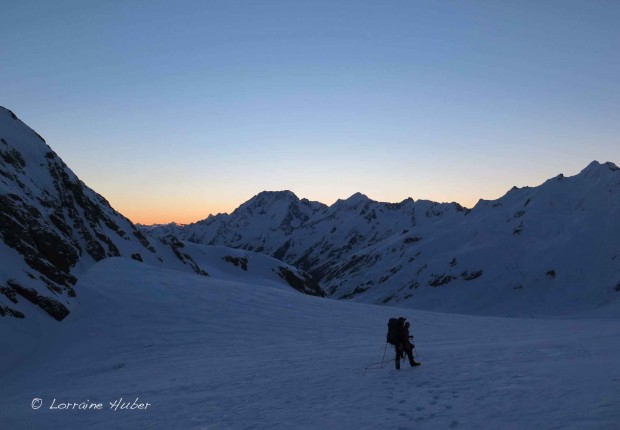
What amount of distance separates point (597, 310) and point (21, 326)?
112 metres

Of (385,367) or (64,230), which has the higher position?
(64,230)

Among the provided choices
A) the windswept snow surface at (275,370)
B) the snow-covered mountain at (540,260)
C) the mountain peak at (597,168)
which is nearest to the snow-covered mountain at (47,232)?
the windswept snow surface at (275,370)

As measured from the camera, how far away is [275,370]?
18.3 metres

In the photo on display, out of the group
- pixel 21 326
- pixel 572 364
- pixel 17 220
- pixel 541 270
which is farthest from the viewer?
pixel 541 270

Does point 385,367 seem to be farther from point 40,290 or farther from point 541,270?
point 541,270

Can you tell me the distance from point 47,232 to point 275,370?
65.8 metres

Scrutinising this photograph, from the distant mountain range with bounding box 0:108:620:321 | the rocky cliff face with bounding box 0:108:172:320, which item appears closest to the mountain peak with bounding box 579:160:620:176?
the distant mountain range with bounding box 0:108:620:321

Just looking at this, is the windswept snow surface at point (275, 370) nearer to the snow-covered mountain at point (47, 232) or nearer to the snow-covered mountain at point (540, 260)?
the snow-covered mountain at point (47, 232)

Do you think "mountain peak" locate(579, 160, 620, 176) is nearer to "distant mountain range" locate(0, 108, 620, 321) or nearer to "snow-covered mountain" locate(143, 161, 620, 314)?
"snow-covered mountain" locate(143, 161, 620, 314)

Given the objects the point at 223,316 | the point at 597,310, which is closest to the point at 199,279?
the point at 223,316

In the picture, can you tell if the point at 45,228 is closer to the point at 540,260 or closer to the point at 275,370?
the point at 275,370

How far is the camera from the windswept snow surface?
35.4 ft

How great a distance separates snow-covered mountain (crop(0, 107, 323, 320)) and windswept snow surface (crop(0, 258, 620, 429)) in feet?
23.6

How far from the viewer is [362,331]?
30078 millimetres
